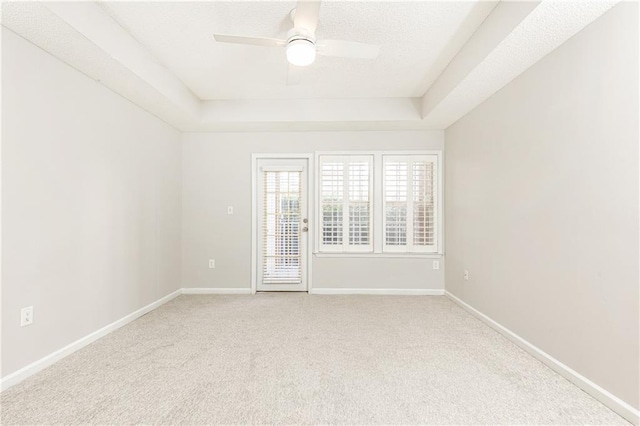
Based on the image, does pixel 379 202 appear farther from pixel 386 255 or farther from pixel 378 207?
pixel 386 255

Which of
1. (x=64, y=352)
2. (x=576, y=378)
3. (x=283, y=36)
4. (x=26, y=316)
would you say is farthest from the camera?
(x=283, y=36)

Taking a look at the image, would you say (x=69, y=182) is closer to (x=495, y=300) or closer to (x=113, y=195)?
(x=113, y=195)

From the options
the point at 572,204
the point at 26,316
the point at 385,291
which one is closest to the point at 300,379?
the point at 26,316

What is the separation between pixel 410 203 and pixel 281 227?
1835mm

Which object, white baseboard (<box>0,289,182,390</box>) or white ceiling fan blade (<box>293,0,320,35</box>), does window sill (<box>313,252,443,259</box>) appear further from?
white ceiling fan blade (<box>293,0,320,35</box>)

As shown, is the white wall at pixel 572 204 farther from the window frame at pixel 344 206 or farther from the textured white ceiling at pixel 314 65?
the window frame at pixel 344 206

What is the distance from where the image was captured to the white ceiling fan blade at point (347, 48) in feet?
7.00

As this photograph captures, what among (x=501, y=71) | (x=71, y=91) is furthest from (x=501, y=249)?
(x=71, y=91)

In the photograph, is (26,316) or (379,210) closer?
(26,316)

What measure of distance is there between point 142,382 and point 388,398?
5.09ft

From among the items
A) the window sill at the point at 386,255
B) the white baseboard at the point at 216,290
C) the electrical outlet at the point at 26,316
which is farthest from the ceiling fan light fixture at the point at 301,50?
the white baseboard at the point at 216,290

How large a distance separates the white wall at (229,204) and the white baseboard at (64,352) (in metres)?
1.07

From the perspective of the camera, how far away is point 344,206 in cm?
443

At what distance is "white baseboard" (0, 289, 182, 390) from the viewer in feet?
6.61
